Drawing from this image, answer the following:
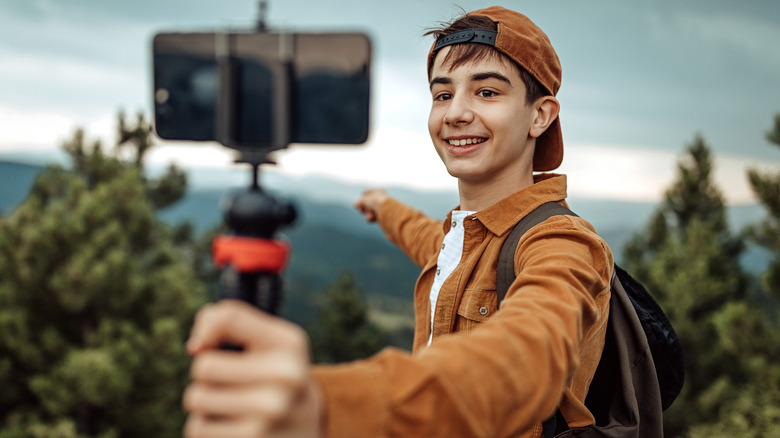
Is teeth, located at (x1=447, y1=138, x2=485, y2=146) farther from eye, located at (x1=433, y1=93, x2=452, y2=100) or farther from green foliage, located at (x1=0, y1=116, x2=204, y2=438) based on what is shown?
green foliage, located at (x1=0, y1=116, x2=204, y2=438)

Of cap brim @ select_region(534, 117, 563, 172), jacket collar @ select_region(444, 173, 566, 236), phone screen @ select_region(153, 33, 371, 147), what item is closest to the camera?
phone screen @ select_region(153, 33, 371, 147)

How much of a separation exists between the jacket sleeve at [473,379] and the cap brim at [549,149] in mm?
1246

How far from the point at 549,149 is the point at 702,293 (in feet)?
48.7

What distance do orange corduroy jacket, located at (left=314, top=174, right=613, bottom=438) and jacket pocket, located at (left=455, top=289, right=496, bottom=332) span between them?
21cm

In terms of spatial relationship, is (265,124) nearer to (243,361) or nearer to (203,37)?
(203,37)

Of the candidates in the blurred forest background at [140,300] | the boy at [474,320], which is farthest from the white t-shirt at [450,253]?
the blurred forest background at [140,300]

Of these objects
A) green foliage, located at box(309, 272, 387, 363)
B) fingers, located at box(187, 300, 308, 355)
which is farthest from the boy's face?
green foliage, located at box(309, 272, 387, 363)

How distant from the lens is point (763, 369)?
11.5 m

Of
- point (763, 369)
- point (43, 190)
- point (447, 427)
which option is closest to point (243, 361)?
point (447, 427)

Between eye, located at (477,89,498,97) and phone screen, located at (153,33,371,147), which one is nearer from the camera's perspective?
phone screen, located at (153,33,371,147)

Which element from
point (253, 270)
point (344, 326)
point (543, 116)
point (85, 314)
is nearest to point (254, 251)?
point (253, 270)

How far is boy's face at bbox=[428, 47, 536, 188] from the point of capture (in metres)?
1.99

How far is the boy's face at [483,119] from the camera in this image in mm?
1991

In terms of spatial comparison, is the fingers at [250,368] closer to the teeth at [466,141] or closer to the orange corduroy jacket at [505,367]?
the orange corduroy jacket at [505,367]
